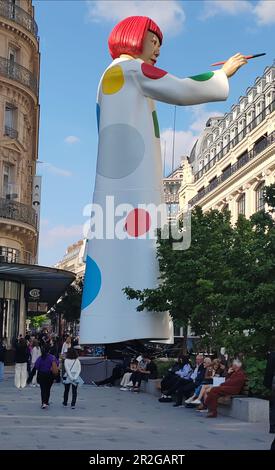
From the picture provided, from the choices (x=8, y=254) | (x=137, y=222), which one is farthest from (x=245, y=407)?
(x=8, y=254)

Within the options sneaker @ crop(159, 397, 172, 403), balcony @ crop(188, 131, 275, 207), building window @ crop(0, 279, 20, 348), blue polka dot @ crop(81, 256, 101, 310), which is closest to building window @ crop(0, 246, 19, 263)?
building window @ crop(0, 279, 20, 348)

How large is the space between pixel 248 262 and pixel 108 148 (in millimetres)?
8392

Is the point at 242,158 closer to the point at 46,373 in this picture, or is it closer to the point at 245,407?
the point at 46,373

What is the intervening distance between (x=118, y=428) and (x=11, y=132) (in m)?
23.1

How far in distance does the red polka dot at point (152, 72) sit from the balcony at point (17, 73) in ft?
39.7

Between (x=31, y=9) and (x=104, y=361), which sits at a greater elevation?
(x=31, y=9)

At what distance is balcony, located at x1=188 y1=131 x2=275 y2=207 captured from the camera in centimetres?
4566

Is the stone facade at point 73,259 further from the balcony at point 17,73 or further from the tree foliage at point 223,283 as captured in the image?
the tree foliage at point 223,283

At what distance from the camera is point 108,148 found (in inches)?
864

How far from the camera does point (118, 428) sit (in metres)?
11.6

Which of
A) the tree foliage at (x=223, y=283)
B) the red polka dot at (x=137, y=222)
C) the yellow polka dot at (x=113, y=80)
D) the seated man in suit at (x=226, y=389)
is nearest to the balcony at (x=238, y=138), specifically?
the tree foliage at (x=223, y=283)

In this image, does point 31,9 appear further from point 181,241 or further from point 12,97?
point 181,241

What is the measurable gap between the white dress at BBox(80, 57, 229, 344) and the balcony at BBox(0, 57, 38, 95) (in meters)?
11.0
